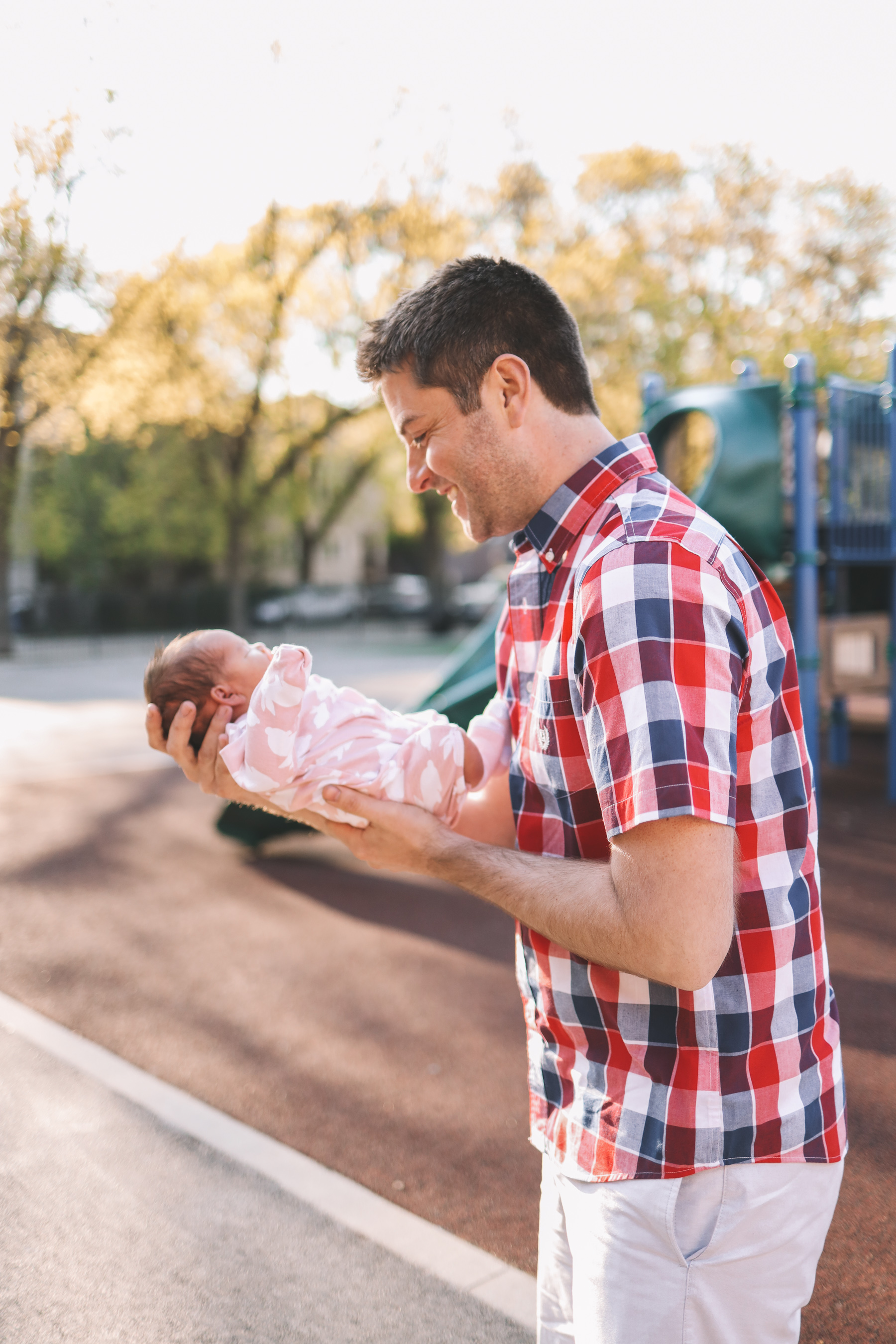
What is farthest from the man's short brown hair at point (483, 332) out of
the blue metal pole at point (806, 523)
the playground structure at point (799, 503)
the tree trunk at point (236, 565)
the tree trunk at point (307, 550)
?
the tree trunk at point (307, 550)

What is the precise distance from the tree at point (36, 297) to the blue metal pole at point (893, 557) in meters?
5.73

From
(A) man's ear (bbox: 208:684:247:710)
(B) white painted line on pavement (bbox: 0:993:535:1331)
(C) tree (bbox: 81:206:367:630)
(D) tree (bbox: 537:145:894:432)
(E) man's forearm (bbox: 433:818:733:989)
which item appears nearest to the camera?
(E) man's forearm (bbox: 433:818:733:989)

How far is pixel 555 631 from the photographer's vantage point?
1.52 metres

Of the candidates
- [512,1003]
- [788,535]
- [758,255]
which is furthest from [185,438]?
[512,1003]

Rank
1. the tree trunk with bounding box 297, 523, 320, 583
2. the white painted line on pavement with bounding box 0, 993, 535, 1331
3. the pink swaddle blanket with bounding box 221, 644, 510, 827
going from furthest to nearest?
the tree trunk with bounding box 297, 523, 320, 583, the white painted line on pavement with bounding box 0, 993, 535, 1331, the pink swaddle blanket with bounding box 221, 644, 510, 827

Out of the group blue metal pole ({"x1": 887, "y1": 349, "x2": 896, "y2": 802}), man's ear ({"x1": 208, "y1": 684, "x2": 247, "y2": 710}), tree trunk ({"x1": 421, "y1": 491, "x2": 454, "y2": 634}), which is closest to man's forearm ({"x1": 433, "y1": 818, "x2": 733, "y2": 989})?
man's ear ({"x1": 208, "y1": 684, "x2": 247, "y2": 710})

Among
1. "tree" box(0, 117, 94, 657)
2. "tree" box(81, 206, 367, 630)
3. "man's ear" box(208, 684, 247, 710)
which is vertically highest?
"tree" box(81, 206, 367, 630)

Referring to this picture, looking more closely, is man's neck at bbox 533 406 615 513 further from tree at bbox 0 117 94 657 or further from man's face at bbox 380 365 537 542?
tree at bbox 0 117 94 657

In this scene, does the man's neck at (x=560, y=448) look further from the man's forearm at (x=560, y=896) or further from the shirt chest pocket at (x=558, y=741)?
the man's forearm at (x=560, y=896)

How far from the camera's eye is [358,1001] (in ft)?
15.9

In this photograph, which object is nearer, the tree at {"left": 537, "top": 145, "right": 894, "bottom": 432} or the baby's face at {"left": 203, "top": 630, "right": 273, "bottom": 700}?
the baby's face at {"left": 203, "top": 630, "right": 273, "bottom": 700}

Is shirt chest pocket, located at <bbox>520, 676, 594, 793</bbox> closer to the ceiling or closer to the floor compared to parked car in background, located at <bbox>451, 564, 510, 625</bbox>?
closer to the ceiling

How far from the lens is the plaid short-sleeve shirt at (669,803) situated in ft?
→ 4.16

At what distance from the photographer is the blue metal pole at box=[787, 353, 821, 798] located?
279 inches
